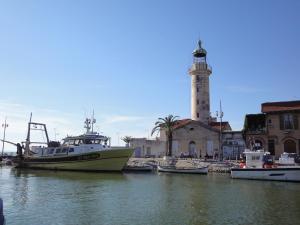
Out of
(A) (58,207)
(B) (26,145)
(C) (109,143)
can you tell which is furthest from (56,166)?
(A) (58,207)

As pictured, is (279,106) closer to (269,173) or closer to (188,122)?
(188,122)

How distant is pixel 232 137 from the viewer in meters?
59.0

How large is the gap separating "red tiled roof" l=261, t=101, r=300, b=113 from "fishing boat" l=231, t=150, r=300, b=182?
1387 cm

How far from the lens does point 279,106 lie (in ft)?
173

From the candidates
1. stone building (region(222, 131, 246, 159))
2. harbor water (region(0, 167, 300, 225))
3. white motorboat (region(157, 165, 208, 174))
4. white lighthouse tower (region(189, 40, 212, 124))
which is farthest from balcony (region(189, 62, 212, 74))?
harbor water (region(0, 167, 300, 225))

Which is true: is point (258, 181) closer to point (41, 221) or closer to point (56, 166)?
point (41, 221)

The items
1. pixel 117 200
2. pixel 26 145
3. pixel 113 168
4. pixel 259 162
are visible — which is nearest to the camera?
pixel 117 200

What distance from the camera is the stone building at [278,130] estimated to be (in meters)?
50.5

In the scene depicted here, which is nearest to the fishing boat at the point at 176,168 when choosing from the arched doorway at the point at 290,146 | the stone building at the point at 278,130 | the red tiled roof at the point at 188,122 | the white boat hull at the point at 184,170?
the white boat hull at the point at 184,170

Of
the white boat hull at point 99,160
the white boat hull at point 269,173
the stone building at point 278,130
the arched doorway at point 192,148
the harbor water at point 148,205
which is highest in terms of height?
the stone building at point 278,130

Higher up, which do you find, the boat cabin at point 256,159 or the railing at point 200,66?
the railing at point 200,66

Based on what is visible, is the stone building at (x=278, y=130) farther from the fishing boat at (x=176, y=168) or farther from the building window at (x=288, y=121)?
the fishing boat at (x=176, y=168)

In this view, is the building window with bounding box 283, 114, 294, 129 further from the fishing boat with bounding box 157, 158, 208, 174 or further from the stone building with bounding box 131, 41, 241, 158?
the fishing boat with bounding box 157, 158, 208, 174

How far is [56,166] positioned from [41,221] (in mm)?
33698
